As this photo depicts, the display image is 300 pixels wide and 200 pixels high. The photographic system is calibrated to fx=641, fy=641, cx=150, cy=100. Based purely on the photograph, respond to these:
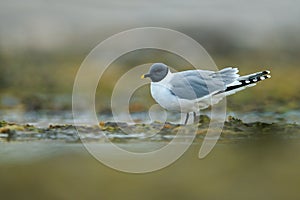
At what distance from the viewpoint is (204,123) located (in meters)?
2.57

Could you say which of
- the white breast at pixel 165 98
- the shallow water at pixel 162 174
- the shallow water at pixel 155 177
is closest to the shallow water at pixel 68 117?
the shallow water at pixel 162 174

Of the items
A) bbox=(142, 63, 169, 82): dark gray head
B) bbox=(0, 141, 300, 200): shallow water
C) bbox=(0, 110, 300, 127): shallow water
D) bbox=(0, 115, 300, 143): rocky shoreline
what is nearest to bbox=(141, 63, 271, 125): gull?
bbox=(142, 63, 169, 82): dark gray head

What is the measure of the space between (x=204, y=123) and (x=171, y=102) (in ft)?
0.96

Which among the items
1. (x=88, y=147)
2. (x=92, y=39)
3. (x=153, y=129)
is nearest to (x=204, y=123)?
(x=153, y=129)

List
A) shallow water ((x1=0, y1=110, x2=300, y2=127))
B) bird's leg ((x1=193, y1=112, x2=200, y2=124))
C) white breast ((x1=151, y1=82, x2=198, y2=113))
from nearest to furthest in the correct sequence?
white breast ((x1=151, y1=82, x2=198, y2=113)), bird's leg ((x1=193, y1=112, x2=200, y2=124)), shallow water ((x1=0, y1=110, x2=300, y2=127))

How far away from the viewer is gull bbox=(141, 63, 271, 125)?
232 centimetres

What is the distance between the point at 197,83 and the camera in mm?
2359

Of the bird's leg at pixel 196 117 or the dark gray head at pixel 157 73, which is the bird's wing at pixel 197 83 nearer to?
the dark gray head at pixel 157 73

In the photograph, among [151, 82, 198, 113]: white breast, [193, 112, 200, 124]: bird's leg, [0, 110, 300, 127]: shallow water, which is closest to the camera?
[151, 82, 198, 113]: white breast

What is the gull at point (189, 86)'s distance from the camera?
7.61ft

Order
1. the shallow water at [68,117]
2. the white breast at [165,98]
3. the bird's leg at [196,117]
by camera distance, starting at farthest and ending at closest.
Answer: the shallow water at [68,117]
the bird's leg at [196,117]
the white breast at [165,98]

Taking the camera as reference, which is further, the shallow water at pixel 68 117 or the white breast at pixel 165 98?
the shallow water at pixel 68 117

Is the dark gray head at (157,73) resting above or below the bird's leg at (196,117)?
above

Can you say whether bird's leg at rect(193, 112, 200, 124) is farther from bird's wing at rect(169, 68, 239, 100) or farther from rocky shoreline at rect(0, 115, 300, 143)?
bird's wing at rect(169, 68, 239, 100)
